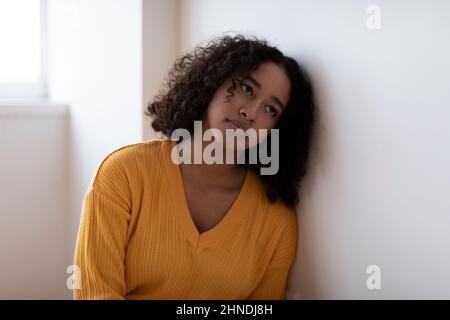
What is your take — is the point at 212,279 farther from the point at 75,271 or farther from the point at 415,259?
the point at 415,259

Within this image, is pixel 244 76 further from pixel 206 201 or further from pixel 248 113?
pixel 206 201

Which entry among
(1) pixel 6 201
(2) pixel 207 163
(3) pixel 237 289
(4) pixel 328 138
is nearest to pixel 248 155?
(2) pixel 207 163

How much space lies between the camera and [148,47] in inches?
74.9

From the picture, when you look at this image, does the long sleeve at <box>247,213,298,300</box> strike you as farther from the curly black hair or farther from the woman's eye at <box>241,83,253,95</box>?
the woman's eye at <box>241,83,253,95</box>

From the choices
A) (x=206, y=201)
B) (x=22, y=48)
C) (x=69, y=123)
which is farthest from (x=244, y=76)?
(x=22, y=48)

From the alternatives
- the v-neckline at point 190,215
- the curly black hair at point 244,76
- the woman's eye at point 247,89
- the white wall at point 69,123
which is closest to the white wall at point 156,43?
the white wall at point 69,123

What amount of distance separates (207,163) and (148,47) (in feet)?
1.66

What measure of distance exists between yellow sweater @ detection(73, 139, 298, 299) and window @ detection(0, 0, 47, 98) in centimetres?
88

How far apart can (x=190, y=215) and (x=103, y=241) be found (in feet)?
0.69

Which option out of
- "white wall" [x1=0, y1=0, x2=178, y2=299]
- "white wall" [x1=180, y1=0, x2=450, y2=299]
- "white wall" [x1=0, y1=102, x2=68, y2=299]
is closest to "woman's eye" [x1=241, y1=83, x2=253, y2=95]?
"white wall" [x1=180, y1=0, x2=450, y2=299]

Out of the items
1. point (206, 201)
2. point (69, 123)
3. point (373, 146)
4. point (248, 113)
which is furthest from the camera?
point (69, 123)

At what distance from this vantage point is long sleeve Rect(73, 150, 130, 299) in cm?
144

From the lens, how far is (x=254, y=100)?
147 cm

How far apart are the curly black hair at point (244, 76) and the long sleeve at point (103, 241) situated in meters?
0.23
